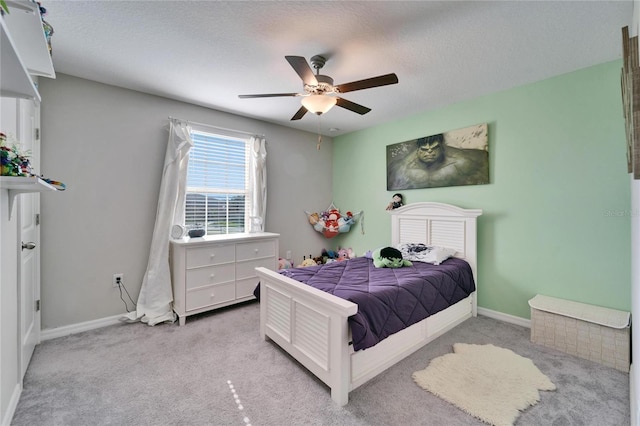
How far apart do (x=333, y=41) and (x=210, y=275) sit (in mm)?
2632

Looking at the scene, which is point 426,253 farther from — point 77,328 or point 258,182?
point 77,328

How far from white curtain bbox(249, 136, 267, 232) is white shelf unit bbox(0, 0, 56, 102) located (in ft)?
7.91

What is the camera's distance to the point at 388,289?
2.04 m

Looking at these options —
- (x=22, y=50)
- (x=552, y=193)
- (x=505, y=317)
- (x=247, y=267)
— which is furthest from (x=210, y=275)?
(x=552, y=193)

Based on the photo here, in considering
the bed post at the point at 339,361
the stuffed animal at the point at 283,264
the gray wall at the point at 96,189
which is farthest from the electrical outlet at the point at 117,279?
the bed post at the point at 339,361

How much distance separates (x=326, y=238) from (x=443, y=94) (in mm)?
2853

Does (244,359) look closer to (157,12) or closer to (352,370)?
(352,370)

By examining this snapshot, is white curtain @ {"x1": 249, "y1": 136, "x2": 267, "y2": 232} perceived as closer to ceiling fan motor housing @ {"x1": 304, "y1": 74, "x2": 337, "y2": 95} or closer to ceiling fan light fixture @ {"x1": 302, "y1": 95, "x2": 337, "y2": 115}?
ceiling fan light fixture @ {"x1": 302, "y1": 95, "x2": 337, "y2": 115}

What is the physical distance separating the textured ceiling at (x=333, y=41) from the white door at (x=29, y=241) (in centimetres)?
64

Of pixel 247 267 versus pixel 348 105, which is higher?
pixel 348 105

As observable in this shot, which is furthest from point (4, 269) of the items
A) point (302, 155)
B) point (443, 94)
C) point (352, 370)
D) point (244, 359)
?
point (443, 94)

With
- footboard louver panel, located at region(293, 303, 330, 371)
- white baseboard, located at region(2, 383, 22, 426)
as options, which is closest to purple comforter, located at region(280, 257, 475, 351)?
footboard louver panel, located at region(293, 303, 330, 371)

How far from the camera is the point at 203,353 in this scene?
2.29 m

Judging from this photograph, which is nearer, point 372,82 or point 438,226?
point 372,82
